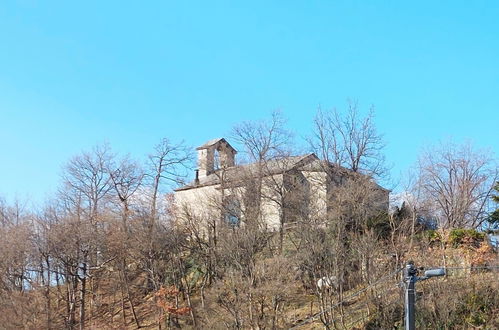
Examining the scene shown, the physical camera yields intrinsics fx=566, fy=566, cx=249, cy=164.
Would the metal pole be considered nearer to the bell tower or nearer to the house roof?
the house roof

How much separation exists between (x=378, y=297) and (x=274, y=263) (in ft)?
12.8

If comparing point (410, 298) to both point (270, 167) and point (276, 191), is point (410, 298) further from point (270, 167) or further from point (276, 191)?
point (270, 167)

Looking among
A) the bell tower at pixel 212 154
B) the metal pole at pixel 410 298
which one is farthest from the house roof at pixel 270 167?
the metal pole at pixel 410 298

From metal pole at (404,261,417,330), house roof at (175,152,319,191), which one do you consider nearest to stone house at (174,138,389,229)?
house roof at (175,152,319,191)

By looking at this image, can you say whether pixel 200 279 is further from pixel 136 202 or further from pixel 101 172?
pixel 101 172

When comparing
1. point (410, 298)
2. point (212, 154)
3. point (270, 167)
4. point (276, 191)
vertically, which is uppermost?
point (212, 154)

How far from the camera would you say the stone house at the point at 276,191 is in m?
30.1

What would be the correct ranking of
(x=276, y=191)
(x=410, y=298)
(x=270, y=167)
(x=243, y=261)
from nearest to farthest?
(x=410, y=298), (x=243, y=261), (x=276, y=191), (x=270, y=167)

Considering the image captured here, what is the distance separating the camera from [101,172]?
122ft

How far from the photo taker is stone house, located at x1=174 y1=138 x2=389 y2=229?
30109 millimetres

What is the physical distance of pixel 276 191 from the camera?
32.6 m

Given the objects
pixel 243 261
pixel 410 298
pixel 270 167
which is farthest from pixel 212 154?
pixel 410 298

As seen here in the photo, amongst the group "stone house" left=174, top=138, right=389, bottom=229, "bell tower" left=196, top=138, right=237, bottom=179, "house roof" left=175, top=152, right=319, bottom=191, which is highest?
"bell tower" left=196, top=138, right=237, bottom=179

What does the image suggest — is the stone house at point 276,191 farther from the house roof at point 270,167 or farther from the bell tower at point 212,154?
the bell tower at point 212,154
